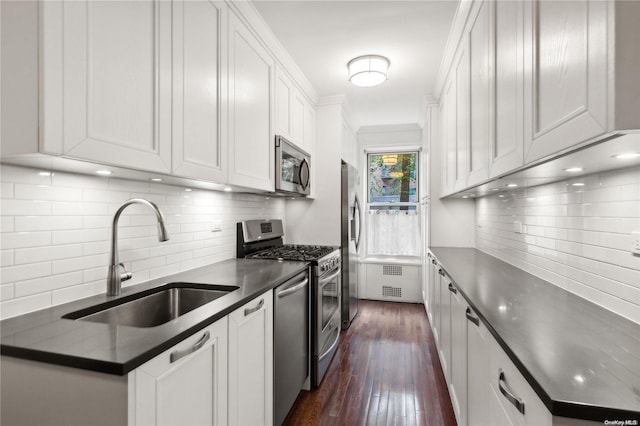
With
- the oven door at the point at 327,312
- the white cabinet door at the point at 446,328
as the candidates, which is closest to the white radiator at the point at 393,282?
the oven door at the point at 327,312

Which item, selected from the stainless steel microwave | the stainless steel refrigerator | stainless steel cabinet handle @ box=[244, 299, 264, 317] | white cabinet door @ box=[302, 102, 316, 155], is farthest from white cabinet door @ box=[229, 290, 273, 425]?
white cabinet door @ box=[302, 102, 316, 155]

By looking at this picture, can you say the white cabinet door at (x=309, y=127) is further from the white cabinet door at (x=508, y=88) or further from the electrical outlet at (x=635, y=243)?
the electrical outlet at (x=635, y=243)

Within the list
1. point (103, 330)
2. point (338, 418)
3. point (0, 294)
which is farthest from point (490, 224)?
point (0, 294)

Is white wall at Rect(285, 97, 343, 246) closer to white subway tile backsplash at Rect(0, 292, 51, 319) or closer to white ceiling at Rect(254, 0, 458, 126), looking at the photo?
white ceiling at Rect(254, 0, 458, 126)

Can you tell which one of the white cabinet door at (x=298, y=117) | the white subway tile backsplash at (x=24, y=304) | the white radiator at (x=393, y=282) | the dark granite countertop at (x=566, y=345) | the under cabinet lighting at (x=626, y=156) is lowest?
the white radiator at (x=393, y=282)

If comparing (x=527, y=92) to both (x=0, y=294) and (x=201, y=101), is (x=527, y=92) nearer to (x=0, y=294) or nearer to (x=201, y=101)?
(x=201, y=101)

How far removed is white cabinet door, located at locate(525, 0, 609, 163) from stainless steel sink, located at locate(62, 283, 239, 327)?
1.41m

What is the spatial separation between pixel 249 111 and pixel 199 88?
0.54m

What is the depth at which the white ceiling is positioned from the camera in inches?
78.6

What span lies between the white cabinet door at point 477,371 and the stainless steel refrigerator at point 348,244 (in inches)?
78.0

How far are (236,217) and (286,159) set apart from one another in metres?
0.63

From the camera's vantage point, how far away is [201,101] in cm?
160

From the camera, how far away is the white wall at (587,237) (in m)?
1.12

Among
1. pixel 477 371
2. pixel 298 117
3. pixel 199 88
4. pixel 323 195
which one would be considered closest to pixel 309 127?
pixel 298 117
